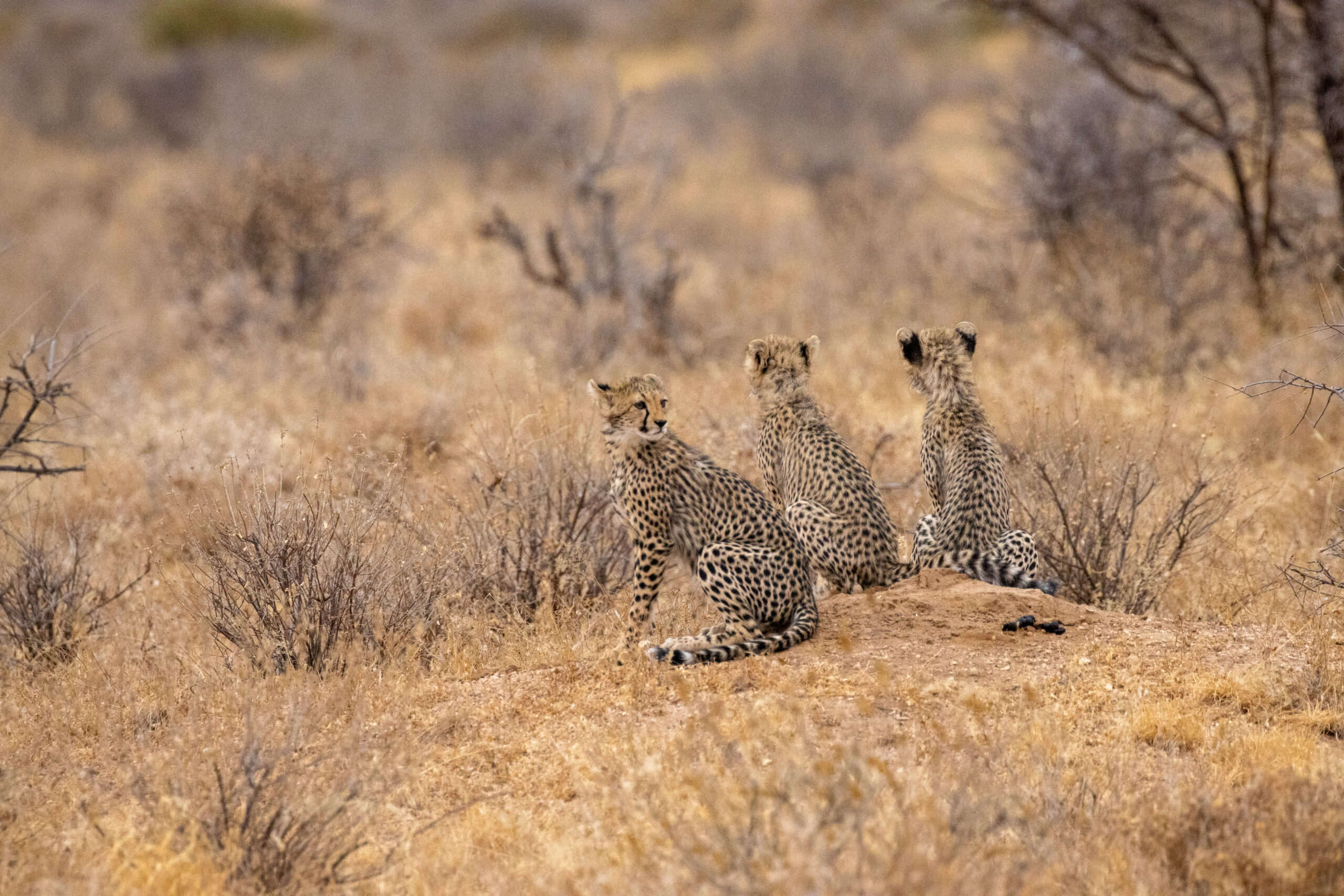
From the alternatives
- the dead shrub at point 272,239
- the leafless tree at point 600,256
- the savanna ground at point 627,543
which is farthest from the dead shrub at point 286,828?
the dead shrub at point 272,239

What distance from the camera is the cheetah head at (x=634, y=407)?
536 cm

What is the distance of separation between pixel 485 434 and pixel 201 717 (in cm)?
201

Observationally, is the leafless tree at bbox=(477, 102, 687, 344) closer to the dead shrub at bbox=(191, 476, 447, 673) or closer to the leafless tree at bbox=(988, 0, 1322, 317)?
the leafless tree at bbox=(988, 0, 1322, 317)

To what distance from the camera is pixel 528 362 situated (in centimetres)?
774

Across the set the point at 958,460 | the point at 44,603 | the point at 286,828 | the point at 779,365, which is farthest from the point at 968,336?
the point at 44,603

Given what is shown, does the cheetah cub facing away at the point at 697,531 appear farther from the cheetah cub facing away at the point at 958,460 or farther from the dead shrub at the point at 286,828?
the dead shrub at the point at 286,828

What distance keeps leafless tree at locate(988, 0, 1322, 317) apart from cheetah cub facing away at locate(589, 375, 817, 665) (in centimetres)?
587

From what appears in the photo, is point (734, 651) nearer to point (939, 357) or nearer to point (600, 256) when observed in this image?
point (939, 357)

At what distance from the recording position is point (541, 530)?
6070 millimetres

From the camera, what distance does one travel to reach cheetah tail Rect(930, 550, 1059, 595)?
5434mm

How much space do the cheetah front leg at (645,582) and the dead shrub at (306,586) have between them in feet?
2.79

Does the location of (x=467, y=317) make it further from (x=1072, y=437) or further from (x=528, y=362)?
(x=1072, y=437)

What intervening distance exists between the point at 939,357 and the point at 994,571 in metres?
1.02

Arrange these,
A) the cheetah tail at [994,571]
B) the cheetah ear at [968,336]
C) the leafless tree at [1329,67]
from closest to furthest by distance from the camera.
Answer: the cheetah tail at [994,571]
the cheetah ear at [968,336]
the leafless tree at [1329,67]
